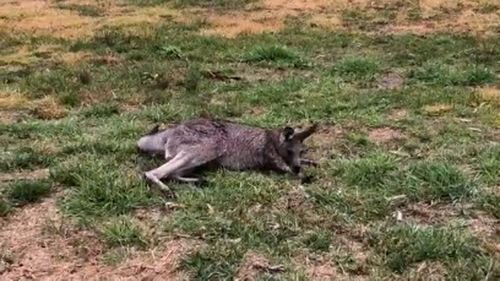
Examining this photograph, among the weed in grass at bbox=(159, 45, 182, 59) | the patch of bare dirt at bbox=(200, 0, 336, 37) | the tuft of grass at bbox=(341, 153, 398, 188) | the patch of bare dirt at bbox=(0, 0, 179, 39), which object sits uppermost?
the tuft of grass at bbox=(341, 153, 398, 188)

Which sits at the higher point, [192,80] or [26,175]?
[26,175]

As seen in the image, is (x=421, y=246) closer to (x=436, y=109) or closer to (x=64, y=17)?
(x=436, y=109)

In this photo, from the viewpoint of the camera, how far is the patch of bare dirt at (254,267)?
466 cm

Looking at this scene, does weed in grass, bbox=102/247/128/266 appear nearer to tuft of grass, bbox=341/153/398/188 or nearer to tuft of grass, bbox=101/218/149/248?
tuft of grass, bbox=101/218/149/248

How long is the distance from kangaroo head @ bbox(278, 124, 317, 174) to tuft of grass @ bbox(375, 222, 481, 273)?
158cm

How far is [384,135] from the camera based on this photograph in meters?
7.80

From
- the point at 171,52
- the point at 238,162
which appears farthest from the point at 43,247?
the point at 171,52

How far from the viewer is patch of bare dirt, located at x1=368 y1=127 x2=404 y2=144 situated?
7.60 m

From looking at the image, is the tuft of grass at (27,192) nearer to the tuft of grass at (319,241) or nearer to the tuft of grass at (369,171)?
the tuft of grass at (319,241)

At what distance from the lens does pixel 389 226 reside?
5.31m

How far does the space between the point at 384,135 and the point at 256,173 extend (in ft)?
6.14

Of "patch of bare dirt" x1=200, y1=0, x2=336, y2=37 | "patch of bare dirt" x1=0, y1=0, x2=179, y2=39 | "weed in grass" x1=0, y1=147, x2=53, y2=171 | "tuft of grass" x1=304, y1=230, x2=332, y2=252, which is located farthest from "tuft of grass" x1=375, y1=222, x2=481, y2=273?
"patch of bare dirt" x1=0, y1=0, x2=179, y2=39

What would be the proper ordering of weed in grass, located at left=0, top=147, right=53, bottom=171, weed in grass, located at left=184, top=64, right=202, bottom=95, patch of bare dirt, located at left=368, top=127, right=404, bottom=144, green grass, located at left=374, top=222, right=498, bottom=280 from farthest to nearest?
→ weed in grass, located at left=184, top=64, right=202, bottom=95 < patch of bare dirt, located at left=368, top=127, right=404, bottom=144 < weed in grass, located at left=0, top=147, right=53, bottom=171 < green grass, located at left=374, top=222, right=498, bottom=280

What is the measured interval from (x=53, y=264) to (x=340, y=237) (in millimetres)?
Answer: 1894
